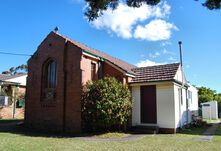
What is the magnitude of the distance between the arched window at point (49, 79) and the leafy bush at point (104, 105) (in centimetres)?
313

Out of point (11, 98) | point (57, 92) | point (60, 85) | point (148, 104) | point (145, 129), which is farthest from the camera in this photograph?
point (11, 98)

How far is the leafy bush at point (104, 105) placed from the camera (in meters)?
16.8

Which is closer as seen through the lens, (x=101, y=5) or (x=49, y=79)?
(x=101, y=5)

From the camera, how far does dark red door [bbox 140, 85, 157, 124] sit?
64.9ft

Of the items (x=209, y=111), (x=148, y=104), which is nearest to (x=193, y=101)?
(x=209, y=111)

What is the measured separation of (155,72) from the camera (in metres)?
21.3

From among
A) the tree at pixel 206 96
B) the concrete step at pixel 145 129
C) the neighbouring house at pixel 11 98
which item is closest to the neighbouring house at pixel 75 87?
the concrete step at pixel 145 129

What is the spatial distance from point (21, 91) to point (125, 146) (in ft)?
73.4

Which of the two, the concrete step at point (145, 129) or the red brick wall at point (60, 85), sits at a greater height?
the red brick wall at point (60, 85)

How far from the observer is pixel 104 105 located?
16734mm

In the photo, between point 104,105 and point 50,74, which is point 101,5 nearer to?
point 104,105

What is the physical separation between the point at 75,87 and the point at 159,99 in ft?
20.5

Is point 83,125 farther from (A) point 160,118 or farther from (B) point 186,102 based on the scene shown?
(B) point 186,102

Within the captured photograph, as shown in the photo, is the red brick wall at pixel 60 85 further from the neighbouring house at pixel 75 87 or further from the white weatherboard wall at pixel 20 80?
the white weatherboard wall at pixel 20 80
